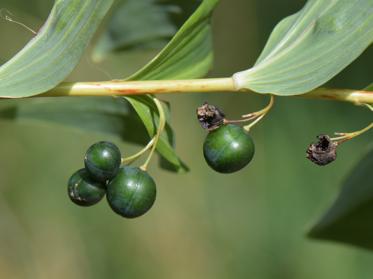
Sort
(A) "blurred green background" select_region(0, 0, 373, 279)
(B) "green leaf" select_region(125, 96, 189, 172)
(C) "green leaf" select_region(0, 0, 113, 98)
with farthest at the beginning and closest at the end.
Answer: (A) "blurred green background" select_region(0, 0, 373, 279) < (B) "green leaf" select_region(125, 96, 189, 172) < (C) "green leaf" select_region(0, 0, 113, 98)

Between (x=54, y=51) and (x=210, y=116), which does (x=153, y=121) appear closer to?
(x=210, y=116)

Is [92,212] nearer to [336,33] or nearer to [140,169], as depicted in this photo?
[140,169]

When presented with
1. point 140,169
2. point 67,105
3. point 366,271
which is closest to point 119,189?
point 140,169

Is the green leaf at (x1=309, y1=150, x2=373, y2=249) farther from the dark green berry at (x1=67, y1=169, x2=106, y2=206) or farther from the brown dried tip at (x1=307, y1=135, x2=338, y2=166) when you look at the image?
the dark green berry at (x1=67, y1=169, x2=106, y2=206)

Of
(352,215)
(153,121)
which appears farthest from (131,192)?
(352,215)

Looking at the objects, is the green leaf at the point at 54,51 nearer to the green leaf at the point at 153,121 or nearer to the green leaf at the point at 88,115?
the green leaf at the point at 153,121

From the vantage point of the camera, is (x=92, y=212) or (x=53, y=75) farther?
(x=92, y=212)

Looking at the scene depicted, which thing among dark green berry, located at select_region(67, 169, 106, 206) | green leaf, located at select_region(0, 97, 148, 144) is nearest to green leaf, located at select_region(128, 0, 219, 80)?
dark green berry, located at select_region(67, 169, 106, 206)
